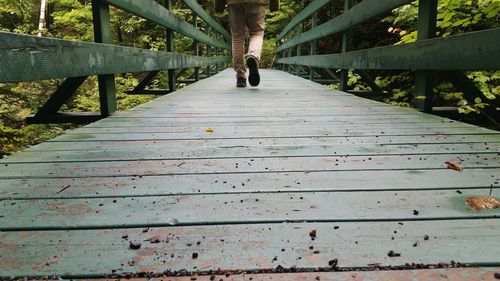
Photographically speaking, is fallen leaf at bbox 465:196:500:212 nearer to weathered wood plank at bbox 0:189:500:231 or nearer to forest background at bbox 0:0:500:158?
weathered wood plank at bbox 0:189:500:231

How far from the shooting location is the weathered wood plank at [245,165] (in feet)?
5.03

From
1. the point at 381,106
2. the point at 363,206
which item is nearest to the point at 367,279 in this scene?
the point at 363,206

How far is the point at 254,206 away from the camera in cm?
117

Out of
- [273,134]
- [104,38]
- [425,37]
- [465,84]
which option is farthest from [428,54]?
[104,38]

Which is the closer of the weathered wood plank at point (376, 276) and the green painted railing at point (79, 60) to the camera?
the weathered wood plank at point (376, 276)

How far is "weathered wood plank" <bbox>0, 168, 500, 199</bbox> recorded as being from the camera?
1311 mm

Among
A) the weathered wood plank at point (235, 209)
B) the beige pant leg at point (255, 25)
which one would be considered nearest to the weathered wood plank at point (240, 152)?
the weathered wood plank at point (235, 209)

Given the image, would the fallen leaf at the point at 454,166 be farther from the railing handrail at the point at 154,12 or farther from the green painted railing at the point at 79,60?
the railing handrail at the point at 154,12

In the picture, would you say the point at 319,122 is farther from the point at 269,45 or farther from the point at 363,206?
the point at 269,45

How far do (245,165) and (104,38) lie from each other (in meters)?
1.71

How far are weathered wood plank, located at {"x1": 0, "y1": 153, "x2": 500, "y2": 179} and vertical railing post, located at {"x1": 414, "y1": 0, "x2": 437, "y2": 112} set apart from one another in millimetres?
1266

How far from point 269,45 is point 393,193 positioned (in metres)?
17.2

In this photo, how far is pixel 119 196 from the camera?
127 cm

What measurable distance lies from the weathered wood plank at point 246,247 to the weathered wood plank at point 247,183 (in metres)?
0.29
